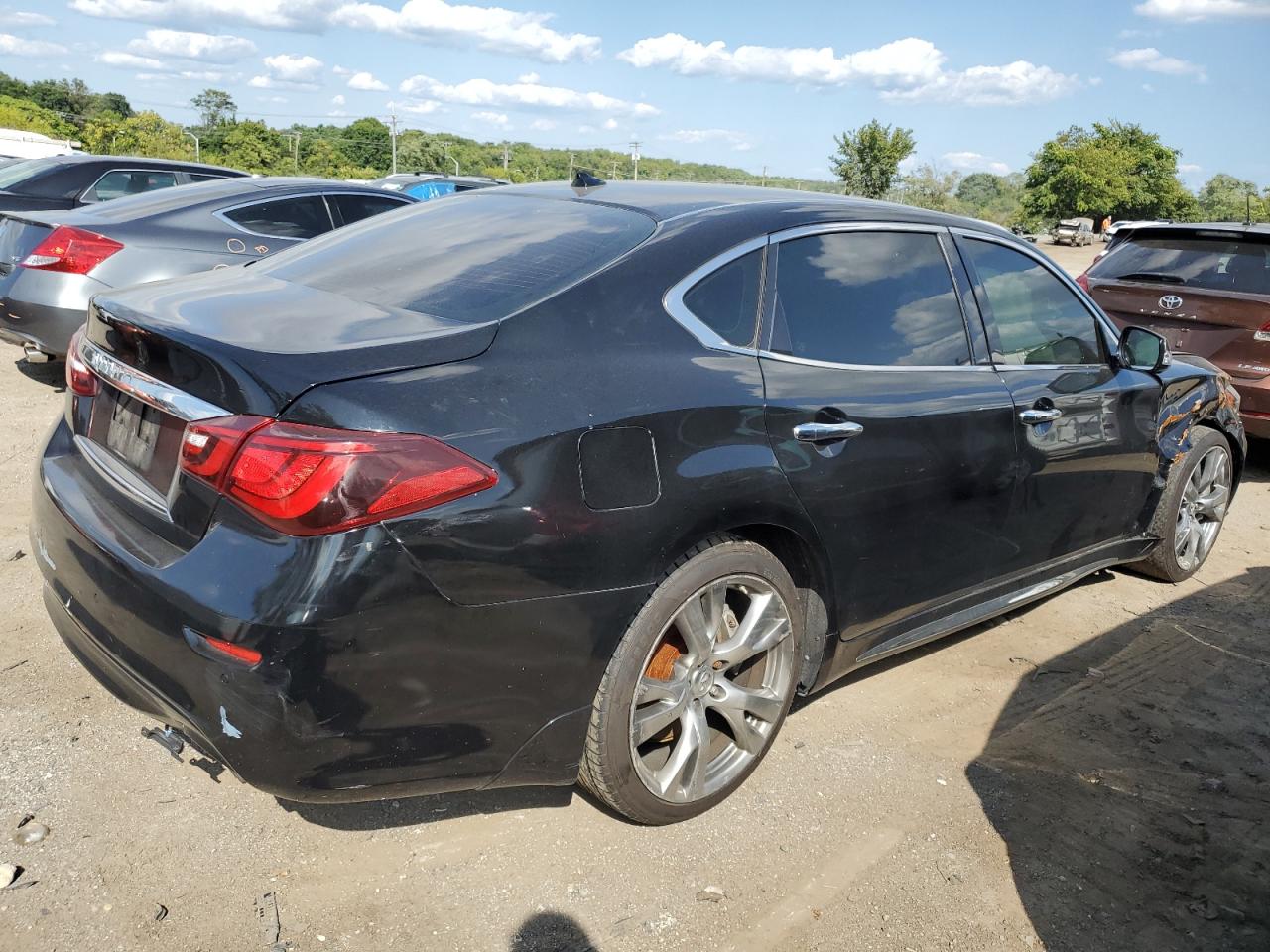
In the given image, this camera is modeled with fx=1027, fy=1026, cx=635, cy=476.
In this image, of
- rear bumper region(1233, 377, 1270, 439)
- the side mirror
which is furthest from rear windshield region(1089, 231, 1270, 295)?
A: the side mirror

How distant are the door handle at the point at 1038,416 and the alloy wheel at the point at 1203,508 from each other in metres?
1.47

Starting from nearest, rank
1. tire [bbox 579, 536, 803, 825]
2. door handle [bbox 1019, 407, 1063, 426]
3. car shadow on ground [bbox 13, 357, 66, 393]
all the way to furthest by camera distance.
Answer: tire [bbox 579, 536, 803, 825]
door handle [bbox 1019, 407, 1063, 426]
car shadow on ground [bbox 13, 357, 66, 393]

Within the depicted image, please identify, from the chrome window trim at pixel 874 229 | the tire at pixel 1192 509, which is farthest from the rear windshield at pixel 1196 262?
the chrome window trim at pixel 874 229

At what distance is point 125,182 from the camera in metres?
9.28

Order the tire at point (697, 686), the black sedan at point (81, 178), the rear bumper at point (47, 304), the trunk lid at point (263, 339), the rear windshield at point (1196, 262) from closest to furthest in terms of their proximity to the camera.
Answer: the trunk lid at point (263, 339)
the tire at point (697, 686)
the rear bumper at point (47, 304)
the rear windshield at point (1196, 262)
the black sedan at point (81, 178)

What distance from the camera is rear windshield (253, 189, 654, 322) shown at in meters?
2.62

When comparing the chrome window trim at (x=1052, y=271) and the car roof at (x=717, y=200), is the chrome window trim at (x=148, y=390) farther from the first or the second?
the chrome window trim at (x=1052, y=271)

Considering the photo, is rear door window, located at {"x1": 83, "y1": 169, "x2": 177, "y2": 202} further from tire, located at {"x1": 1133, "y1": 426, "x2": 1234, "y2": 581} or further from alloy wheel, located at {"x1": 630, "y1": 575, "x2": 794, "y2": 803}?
tire, located at {"x1": 1133, "y1": 426, "x2": 1234, "y2": 581}

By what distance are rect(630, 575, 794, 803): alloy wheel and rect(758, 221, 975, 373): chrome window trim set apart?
2.12 feet

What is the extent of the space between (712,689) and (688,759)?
0.20 metres

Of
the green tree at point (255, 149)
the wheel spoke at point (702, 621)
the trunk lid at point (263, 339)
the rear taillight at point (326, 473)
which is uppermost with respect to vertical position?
the trunk lid at point (263, 339)

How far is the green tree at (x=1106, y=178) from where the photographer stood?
73.4 meters

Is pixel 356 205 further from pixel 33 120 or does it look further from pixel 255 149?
pixel 255 149

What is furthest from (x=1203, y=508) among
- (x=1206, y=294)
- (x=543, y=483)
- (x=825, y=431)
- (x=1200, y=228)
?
(x=543, y=483)
